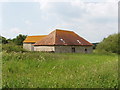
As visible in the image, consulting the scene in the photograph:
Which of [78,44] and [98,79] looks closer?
[98,79]

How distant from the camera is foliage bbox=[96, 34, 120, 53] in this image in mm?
37550

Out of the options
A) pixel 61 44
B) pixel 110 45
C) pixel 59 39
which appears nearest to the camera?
pixel 61 44

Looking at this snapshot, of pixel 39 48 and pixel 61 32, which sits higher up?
pixel 61 32

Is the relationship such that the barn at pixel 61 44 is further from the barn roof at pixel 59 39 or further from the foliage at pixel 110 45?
the foliage at pixel 110 45

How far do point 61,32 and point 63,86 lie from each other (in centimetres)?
2907

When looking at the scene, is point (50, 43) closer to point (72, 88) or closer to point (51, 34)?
point (51, 34)

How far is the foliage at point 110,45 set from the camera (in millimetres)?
37550

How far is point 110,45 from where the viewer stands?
37906 millimetres

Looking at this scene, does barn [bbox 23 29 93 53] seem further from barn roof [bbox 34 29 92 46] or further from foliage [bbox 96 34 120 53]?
foliage [bbox 96 34 120 53]

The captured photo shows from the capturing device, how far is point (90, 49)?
117ft

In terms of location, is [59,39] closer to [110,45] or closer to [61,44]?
[61,44]

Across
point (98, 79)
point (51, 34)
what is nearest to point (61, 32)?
point (51, 34)

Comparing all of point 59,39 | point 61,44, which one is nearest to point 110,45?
point 59,39

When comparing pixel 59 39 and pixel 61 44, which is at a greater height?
pixel 59 39
